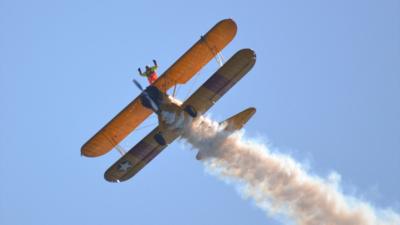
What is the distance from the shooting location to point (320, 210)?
58.8 metres

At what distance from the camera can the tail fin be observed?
188ft

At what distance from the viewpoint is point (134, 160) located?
5772 cm

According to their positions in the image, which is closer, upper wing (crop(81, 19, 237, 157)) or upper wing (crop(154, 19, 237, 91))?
upper wing (crop(154, 19, 237, 91))

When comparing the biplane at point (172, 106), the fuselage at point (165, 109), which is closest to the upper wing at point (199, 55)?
the biplane at point (172, 106)

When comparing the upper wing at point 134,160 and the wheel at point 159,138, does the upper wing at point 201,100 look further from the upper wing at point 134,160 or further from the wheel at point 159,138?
the wheel at point 159,138

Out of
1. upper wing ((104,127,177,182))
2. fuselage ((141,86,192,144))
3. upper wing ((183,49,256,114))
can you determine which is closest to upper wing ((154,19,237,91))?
fuselage ((141,86,192,144))

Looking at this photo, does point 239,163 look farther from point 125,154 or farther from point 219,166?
point 125,154

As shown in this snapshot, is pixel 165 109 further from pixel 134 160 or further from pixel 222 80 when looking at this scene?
pixel 134 160

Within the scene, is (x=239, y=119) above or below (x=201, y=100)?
above

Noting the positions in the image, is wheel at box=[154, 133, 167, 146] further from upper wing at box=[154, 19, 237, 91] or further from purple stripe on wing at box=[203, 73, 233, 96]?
purple stripe on wing at box=[203, 73, 233, 96]

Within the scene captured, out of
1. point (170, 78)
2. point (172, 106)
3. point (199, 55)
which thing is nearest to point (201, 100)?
point (172, 106)

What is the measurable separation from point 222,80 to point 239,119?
257 centimetres

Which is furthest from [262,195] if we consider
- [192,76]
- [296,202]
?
[192,76]

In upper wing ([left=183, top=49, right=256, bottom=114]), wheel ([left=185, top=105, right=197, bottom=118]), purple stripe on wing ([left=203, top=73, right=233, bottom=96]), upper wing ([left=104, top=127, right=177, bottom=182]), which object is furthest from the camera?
upper wing ([left=104, top=127, right=177, bottom=182])
